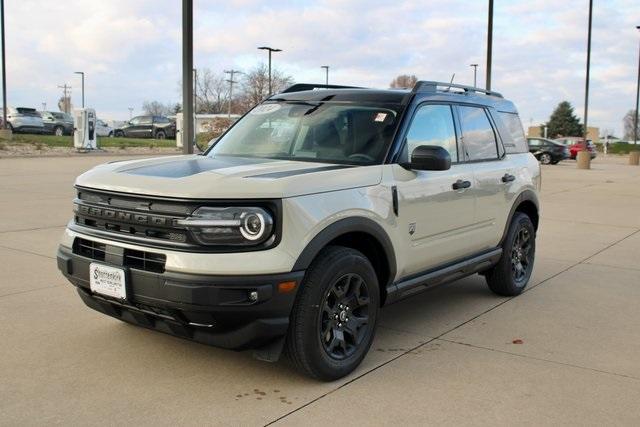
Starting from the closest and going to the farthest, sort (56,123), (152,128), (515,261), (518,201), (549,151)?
(518,201)
(515,261)
(549,151)
(56,123)
(152,128)

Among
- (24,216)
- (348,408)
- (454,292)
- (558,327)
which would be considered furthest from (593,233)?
(24,216)

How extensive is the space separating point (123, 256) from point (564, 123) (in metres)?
97.3

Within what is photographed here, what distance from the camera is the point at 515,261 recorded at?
6223mm

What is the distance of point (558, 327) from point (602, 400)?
1.45 metres

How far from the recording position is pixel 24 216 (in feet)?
32.3

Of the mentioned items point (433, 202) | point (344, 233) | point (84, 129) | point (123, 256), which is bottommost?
point (123, 256)

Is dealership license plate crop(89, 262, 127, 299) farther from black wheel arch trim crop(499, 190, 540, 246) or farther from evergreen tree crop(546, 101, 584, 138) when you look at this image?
evergreen tree crop(546, 101, 584, 138)

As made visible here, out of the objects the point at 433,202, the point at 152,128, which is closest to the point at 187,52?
Result: the point at 433,202

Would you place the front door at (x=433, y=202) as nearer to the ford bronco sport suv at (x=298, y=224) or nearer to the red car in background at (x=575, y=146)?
the ford bronco sport suv at (x=298, y=224)

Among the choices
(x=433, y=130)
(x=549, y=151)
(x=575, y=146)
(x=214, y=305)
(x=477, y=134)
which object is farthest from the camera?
(x=575, y=146)

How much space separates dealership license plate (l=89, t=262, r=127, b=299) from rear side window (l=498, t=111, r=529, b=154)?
3829mm

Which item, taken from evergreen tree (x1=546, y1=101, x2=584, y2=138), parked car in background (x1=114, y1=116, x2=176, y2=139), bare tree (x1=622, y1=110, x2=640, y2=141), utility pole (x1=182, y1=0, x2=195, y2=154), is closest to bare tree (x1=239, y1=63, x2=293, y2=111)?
parked car in background (x1=114, y1=116, x2=176, y2=139)

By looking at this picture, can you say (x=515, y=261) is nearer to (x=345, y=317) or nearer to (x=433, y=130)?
(x=433, y=130)

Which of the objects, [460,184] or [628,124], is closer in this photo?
[460,184]
